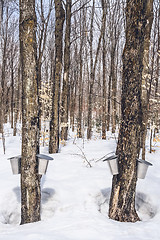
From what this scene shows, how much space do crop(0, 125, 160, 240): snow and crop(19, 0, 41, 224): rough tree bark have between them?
0.34 m

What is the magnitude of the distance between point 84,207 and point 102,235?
98cm

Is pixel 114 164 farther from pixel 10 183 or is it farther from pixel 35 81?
pixel 10 183

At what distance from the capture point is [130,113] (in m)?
2.94

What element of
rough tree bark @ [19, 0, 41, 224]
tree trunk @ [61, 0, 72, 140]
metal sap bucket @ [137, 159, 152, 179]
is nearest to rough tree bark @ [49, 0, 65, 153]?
tree trunk @ [61, 0, 72, 140]

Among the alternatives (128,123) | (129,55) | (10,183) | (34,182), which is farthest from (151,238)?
(10,183)

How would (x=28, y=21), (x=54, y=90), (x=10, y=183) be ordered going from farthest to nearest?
(x=54, y=90) → (x=10, y=183) → (x=28, y=21)

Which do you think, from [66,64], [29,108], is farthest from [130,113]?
[66,64]

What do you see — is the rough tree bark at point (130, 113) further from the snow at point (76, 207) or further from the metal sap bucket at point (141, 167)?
the snow at point (76, 207)

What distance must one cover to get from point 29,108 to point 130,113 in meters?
1.49

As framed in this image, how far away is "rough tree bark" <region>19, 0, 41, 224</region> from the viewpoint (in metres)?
2.81

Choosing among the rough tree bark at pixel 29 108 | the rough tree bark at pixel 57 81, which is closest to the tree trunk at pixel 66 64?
the rough tree bark at pixel 57 81

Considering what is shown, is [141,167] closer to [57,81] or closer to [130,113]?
[130,113]

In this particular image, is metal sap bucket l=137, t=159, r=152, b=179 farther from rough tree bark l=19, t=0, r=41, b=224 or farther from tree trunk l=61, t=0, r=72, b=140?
tree trunk l=61, t=0, r=72, b=140

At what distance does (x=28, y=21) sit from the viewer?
2.82m
